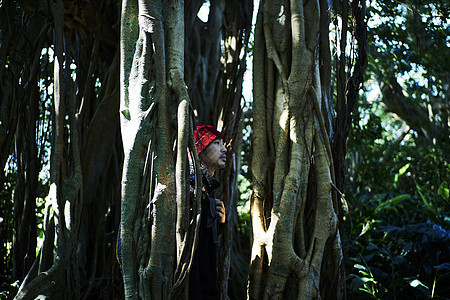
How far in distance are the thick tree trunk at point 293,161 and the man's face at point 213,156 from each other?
0.62 ft

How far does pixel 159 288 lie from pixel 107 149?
178 cm

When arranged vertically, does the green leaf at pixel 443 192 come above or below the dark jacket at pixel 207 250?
above

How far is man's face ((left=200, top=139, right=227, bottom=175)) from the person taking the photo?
2.13m

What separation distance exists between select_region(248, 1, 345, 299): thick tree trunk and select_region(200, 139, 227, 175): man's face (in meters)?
0.19

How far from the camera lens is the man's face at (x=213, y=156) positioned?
2.13m

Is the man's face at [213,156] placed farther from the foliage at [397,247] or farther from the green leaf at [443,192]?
the green leaf at [443,192]

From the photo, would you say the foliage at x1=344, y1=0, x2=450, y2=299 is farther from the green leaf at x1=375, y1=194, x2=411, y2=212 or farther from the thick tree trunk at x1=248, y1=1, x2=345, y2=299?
the thick tree trunk at x1=248, y1=1, x2=345, y2=299

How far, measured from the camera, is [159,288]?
1.68 m

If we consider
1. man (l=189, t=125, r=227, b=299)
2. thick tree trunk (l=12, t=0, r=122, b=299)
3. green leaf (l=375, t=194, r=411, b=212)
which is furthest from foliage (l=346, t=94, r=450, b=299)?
thick tree trunk (l=12, t=0, r=122, b=299)

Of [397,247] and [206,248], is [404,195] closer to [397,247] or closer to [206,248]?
[397,247]

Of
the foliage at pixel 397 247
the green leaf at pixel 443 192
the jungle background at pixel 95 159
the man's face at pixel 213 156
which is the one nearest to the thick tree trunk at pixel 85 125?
the jungle background at pixel 95 159

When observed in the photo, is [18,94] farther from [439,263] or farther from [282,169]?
[439,263]

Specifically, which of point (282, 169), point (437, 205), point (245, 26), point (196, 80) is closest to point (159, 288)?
point (282, 169)

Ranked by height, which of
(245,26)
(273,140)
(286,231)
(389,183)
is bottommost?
(286,231)
